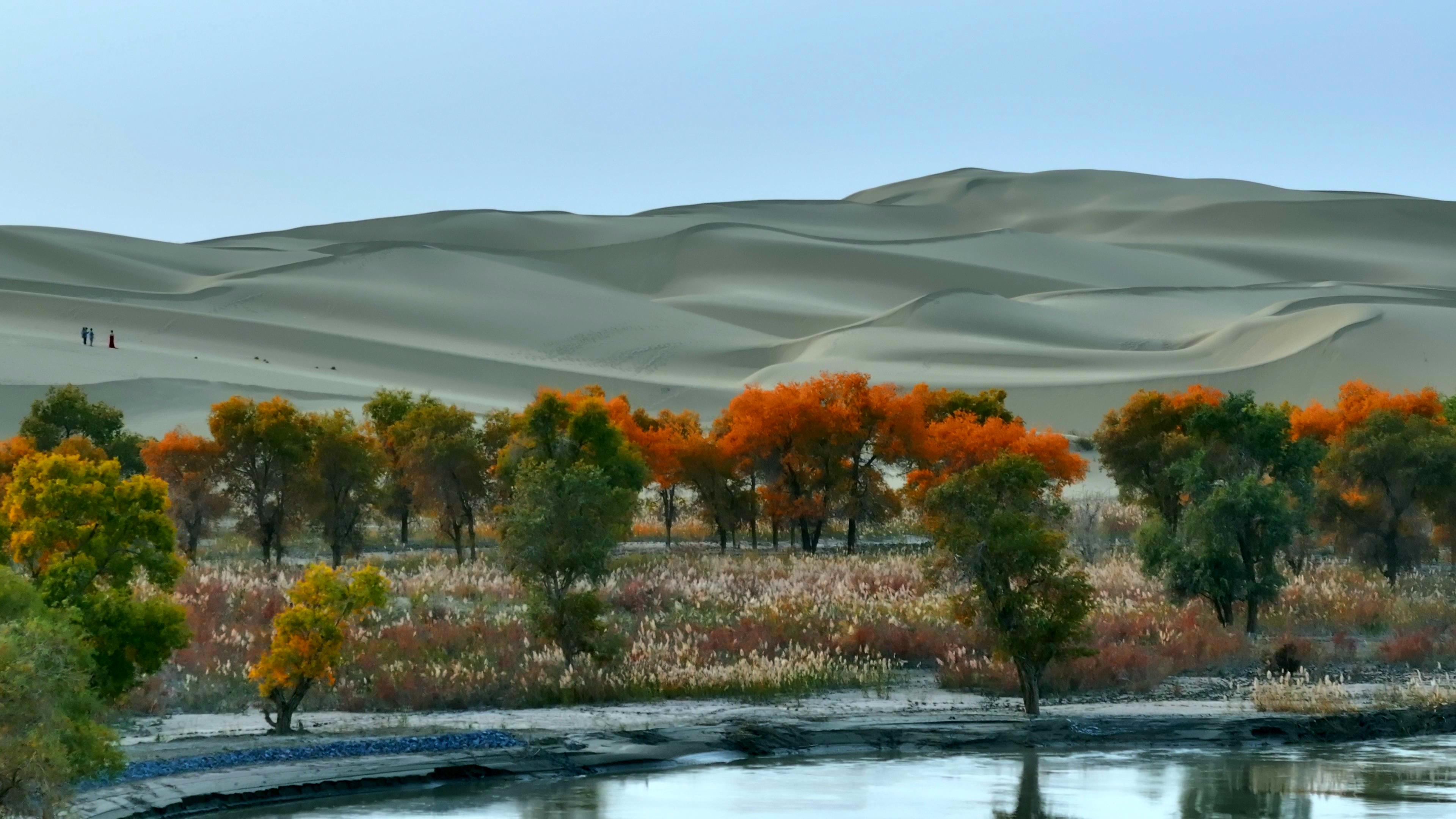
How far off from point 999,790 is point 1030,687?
157 inches

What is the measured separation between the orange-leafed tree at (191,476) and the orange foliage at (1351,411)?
3108 cm

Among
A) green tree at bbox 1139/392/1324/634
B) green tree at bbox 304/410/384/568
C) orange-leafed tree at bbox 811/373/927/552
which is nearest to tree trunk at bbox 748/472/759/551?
orange-leafed tree at bbox 811/373/927/552

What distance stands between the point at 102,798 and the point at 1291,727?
54.6 feet

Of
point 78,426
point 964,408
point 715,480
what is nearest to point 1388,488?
point 715,480

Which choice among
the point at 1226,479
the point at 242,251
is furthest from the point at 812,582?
the point at 242,251

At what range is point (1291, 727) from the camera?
2522cm

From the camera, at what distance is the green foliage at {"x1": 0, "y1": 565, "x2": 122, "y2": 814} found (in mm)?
13938

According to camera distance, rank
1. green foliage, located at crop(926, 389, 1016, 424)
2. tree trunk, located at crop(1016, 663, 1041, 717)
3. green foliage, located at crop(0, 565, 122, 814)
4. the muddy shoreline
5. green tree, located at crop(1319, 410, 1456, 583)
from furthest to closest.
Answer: green foliage, located at crop(926, 389, 1016, 424) < green tree, located at crop(1319, 410, 1456, 583) < tree trunk, located at crop(1016, 663, 1041, 717) < the muddy shoreline < green foliage, located at crop(0, 565, 122, 814)

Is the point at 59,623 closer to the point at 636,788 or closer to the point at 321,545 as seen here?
the point at 636,788

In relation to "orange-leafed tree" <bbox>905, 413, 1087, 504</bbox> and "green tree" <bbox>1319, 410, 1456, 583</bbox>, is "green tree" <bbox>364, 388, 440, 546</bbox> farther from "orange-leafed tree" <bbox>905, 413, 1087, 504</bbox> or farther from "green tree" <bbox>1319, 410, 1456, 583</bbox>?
"green tree" <bbox>1319, 410, 1456, 583</bbox>

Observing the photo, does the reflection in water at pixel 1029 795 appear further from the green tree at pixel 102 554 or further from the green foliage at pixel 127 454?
the green foliage at pixel 127 454

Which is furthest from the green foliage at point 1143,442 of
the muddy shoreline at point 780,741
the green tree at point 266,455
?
the green tree at point 266,455

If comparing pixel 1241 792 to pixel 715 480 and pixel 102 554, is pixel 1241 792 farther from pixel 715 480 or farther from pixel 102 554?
pixel 715 480

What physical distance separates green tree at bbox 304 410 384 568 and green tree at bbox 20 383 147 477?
8.19 meters
